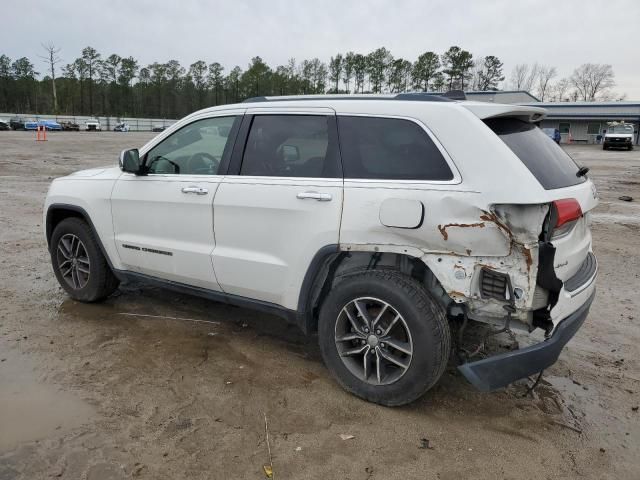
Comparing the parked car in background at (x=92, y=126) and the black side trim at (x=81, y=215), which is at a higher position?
the parked car in background at (x=92, y=126)

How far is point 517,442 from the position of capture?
3.01 metres

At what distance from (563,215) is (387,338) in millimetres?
1247

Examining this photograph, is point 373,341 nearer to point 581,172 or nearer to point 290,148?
point 290,148

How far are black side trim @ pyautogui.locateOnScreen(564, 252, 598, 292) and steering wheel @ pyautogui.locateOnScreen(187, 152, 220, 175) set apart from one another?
2567mm

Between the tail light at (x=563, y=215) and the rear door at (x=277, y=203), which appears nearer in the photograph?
the tail light at (x=563, y=215)

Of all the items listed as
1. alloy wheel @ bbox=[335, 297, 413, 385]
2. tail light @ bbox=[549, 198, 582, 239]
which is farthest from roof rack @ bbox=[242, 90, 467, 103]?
alloy wheel @ bbox=[335, 297, 413, 385]

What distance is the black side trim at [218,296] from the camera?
3668 mm

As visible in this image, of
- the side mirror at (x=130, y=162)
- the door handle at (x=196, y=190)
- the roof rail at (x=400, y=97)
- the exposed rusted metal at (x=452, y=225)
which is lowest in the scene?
the exposed rusted metal at (x=452, y=225)

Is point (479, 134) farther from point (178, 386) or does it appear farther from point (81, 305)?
point (81, 305)

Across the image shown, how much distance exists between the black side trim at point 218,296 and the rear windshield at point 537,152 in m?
1.79

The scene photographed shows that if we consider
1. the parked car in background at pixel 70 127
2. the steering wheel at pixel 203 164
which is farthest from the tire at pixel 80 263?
the parked car in background at pixel 70 127

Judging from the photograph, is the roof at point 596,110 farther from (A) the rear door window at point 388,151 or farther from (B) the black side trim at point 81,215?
(A) the rear door window at point 388,151

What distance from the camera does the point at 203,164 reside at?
4.05 m

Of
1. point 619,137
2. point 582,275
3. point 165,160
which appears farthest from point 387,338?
point 619,137
